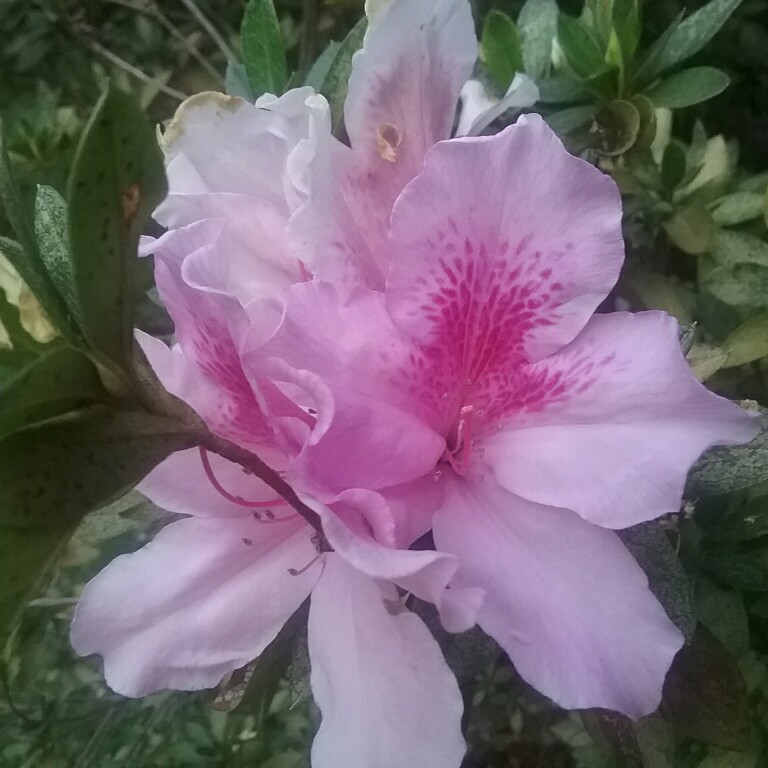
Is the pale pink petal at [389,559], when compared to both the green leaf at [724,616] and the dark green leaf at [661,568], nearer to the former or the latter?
the dark green leaf at [661,568]

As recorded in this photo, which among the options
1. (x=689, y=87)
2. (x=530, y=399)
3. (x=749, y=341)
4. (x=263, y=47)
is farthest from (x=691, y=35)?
(x=530, y=399)

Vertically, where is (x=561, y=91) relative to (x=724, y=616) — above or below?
above

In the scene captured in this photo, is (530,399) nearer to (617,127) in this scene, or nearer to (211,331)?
(211,331)

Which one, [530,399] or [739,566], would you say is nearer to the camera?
[530,399]

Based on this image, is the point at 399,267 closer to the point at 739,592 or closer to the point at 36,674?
the point at 739,592

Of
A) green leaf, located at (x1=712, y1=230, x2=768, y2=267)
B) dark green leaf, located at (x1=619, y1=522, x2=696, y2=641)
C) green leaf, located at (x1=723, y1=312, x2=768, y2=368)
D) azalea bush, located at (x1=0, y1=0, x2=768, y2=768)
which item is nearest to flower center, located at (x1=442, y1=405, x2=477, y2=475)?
azalea bush, located at (x1=0, y1=0, x2=768, y2=768)

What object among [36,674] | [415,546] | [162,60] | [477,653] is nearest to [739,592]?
[477,653]
